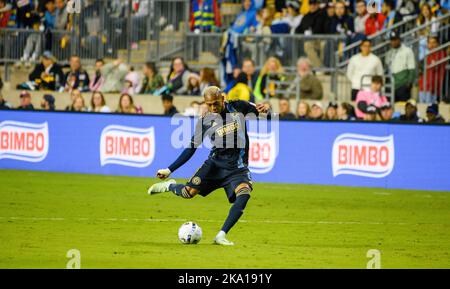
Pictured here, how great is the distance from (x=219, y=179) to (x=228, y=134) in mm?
629

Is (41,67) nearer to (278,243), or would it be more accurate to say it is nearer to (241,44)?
(241,44)

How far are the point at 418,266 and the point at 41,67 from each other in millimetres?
19290

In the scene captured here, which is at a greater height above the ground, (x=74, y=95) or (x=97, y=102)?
(x=74, y=95)

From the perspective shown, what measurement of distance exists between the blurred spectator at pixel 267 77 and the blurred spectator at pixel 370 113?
3.18 m

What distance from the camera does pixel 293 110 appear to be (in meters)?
27.1

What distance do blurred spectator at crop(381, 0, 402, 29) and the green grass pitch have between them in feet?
20.4

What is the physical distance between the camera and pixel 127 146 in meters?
24.7

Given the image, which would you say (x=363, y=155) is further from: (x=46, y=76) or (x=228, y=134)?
(x=46, y=76)

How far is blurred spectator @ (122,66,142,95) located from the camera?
2894 centimetres

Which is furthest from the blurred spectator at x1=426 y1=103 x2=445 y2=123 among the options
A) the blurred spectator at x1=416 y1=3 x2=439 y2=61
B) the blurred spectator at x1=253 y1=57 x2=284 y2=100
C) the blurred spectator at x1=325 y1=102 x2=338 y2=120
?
the blurred spectator at x1=253 y1=57 x2=284 y2=100

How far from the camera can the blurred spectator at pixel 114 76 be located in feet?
96.0

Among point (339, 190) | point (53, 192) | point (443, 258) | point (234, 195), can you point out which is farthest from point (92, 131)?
point (443, 258)

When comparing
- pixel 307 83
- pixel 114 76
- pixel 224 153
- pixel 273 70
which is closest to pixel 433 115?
pixel 307 83

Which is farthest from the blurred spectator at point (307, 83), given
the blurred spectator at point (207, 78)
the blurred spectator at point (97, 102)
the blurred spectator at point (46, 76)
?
the blurred spectator at point (46, 76)
